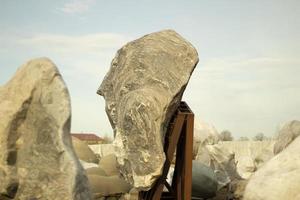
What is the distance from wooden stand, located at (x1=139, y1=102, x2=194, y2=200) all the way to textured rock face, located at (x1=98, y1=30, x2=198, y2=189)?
30 centimetres

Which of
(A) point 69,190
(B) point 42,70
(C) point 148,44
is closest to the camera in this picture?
(A) point 69,190

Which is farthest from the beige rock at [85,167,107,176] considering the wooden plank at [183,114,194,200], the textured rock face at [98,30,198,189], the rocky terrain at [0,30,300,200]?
the wooden plank at [183,114,194,200]

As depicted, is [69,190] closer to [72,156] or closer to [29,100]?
[72,156]

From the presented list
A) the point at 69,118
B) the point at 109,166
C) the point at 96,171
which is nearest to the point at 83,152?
the point at 109,166

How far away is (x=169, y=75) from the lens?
7477mm

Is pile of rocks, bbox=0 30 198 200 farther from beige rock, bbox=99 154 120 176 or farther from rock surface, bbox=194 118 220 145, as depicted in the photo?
rock surface, bbox=194 118 220 145

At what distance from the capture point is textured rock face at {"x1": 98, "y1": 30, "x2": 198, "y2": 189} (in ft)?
22.6

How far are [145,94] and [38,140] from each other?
2.25m

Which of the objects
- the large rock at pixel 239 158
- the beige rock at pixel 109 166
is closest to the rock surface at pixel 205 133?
the large rock at pixel 239 158

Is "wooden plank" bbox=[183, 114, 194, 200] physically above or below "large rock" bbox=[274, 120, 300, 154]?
above

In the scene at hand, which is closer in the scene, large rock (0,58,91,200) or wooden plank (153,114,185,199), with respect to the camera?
large rock (0,58,91,200)

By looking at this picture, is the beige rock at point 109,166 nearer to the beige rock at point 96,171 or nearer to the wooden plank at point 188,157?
the beige rock at point 96,171

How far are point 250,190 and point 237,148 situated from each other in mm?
16408

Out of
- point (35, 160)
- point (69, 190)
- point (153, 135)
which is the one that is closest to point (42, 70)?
point (35, 160)
